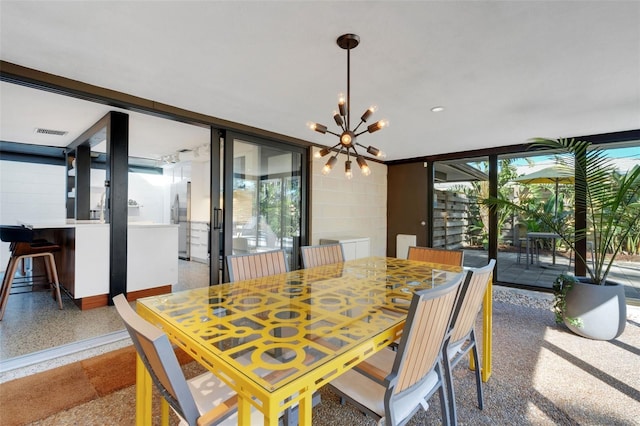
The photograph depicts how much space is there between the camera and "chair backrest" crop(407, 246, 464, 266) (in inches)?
105

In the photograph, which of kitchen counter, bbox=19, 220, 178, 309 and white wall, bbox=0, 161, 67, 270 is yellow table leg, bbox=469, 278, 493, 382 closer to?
kitchen counter, bbox=19, 220, 178, 309

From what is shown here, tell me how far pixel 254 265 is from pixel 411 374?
1347mm

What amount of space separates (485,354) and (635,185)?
2.38 meters

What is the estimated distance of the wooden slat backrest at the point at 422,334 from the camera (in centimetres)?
108

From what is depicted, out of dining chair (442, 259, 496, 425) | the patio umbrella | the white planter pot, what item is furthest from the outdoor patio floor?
dining chair (442, 259, 496, 425)

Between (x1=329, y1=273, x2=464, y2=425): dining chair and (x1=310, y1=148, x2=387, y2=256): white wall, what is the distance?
123 inches

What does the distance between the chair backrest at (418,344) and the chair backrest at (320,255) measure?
53.9 inches

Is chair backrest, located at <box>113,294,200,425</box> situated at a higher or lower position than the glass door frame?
lower

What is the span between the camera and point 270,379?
32.7 inches

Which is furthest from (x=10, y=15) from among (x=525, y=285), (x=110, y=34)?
A: (x=525, y=285)

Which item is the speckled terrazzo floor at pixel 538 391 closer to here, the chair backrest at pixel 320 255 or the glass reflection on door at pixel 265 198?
the chair backrest at pixel 320 255

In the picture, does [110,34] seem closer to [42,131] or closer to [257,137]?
[257,137]

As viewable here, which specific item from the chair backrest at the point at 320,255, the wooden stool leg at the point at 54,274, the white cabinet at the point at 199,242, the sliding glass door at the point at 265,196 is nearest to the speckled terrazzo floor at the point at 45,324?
the wooden stool leg at the point at 54,274

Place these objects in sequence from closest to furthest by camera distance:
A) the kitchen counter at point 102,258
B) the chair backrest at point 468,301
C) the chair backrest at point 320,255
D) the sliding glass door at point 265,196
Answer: the chair backrest at point 468,301 → the chair backrest at point 320,255 → the kitchen counter at point 102,258 → the sliding glass door at point 265,196
